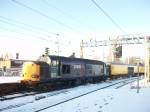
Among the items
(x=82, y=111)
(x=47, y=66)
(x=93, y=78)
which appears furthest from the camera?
(x=93, y=78)

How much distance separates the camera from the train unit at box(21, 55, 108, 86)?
77.8 feet

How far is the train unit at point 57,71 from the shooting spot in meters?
23.7

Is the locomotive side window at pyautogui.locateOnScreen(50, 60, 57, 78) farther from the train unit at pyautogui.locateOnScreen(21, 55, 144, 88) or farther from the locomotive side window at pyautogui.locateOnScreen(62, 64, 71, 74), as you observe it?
the locomotive side window at pyautogui.locateOnScreen(62, 64, 71, 74)

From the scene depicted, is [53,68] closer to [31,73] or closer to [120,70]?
[31,73]

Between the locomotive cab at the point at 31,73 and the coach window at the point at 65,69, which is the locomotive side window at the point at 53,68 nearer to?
the coach window at the point at 65,69

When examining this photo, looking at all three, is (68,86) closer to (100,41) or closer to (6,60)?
(100,41)

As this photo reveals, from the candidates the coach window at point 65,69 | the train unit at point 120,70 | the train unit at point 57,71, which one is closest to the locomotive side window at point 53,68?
the train unit at point 57,71

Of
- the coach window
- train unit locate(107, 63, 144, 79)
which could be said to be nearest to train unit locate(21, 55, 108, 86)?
the coach window

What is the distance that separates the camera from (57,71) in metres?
26.2

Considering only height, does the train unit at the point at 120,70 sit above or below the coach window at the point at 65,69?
below

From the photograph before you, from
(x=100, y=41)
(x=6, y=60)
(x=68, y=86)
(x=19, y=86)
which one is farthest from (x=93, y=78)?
(x=6, y=60)

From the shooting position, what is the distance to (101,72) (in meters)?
41.0

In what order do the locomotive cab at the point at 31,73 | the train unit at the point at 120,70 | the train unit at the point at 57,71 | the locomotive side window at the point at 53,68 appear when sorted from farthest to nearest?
the train unit at the point at 120,70, the locomotive side window at the point at 53,68, the train unit at the point at 57,71, the locomotive cab at the point at 31,73

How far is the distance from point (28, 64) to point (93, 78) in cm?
1447
